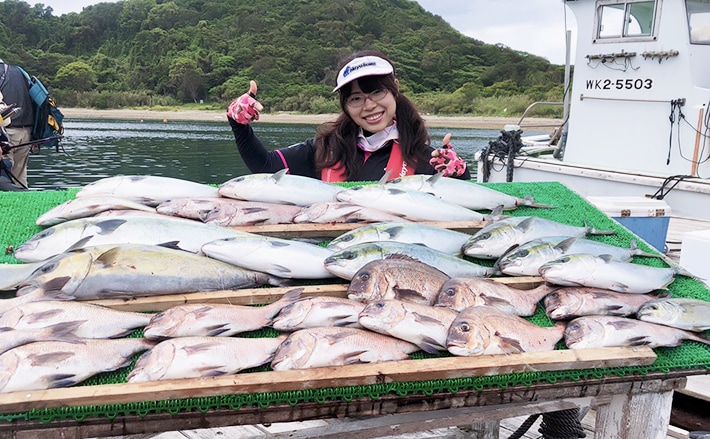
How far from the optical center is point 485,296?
2.23 meters

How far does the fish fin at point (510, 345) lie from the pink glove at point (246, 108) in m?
2.31

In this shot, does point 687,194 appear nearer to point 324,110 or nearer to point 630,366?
point 630,366

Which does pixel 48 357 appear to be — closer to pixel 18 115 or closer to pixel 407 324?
pixel 407 324

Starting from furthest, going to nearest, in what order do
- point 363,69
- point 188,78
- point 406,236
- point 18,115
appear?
point 188,78 → point 18,115 → point 363,69 → point 406,236

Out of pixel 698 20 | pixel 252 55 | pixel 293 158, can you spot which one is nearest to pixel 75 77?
pixel 252 55

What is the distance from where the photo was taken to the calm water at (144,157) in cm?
2466

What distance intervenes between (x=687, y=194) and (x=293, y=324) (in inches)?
298

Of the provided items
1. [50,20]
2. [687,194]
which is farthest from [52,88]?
[687,194]

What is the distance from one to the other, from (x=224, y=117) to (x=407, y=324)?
72.7 meters

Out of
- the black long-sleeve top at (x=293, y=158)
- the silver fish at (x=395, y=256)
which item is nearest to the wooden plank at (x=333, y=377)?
the silver fish at (x=395, y=256)

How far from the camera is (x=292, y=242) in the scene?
2.45 meters

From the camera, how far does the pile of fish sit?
1.80m

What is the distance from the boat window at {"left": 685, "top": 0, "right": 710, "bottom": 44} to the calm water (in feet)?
63.3

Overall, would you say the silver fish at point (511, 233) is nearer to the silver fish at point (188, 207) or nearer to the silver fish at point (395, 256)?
the silver fish at point (395, 256)
